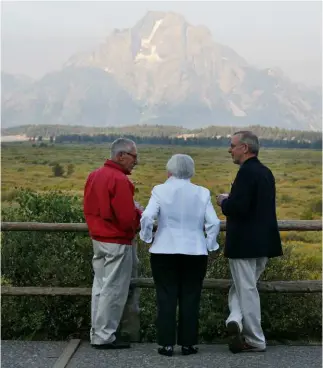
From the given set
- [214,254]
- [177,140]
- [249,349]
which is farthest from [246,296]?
[177,140]

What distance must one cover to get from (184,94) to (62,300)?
7762 centimetres

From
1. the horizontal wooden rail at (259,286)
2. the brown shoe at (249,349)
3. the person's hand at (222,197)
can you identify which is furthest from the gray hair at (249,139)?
the brown shoe at (249,349)

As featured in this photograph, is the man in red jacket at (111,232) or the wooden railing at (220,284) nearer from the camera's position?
the man in red jacket at (111,232)

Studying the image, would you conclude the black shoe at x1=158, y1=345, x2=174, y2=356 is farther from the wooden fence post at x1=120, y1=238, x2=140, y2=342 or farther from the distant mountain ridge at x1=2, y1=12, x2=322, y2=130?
the distant mountain ridge at x1=2, y1=12, x2=322, y2=130

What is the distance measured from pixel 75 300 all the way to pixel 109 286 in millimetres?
783

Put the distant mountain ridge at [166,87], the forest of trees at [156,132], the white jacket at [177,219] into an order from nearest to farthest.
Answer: the white jacket at [177,219], the forest of trees at [156,132], the distant mountain ridge at [166,87]

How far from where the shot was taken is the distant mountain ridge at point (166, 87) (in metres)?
72.3

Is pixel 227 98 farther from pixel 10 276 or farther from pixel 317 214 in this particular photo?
pixel 10 276

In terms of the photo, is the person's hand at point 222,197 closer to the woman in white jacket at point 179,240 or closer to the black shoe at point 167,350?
the woman in white jacket at point 179,240

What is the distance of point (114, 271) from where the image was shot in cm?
451

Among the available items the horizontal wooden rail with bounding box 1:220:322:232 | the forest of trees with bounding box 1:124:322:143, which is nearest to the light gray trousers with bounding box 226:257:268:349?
the horizontal wooden rail with bounding box 1:220:322:232

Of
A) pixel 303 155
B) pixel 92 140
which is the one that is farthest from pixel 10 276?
pixel 303 155

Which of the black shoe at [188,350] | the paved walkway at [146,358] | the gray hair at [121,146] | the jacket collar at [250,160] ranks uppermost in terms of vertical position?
the gray hair at [121,146]

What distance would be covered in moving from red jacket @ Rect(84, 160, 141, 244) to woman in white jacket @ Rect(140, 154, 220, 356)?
17cm
